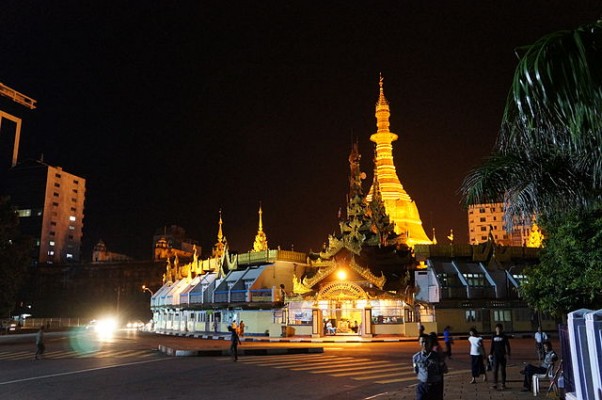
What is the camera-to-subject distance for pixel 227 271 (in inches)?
1949

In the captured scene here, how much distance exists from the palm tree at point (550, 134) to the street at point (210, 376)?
18.3 feet

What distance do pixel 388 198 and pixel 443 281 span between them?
23.7m

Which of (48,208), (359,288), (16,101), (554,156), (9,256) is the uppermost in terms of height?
(16,101)

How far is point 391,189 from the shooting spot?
2490 inches

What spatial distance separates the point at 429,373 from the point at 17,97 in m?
128

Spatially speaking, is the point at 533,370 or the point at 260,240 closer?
the point at 533,370

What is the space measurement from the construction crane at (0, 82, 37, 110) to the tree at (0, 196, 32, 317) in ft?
281

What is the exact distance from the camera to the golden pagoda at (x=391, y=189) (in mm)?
60875

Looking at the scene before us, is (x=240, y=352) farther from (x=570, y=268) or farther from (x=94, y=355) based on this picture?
(x=570, y=268)

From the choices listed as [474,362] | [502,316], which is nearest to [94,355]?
[474,362]

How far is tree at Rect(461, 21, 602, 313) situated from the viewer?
606 centimetres

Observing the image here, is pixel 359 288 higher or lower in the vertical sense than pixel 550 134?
lower

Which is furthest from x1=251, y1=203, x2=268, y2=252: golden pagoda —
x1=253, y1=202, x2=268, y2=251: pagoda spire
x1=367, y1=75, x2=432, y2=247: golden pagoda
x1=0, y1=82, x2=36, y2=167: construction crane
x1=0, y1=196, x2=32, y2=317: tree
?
x1=0, y1=82, x2=36, y2=167: construction crane

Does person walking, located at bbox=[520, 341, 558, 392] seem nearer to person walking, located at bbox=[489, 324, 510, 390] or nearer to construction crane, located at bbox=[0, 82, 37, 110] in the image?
person walking, located at bbox=[489, 324, 510, 390]
